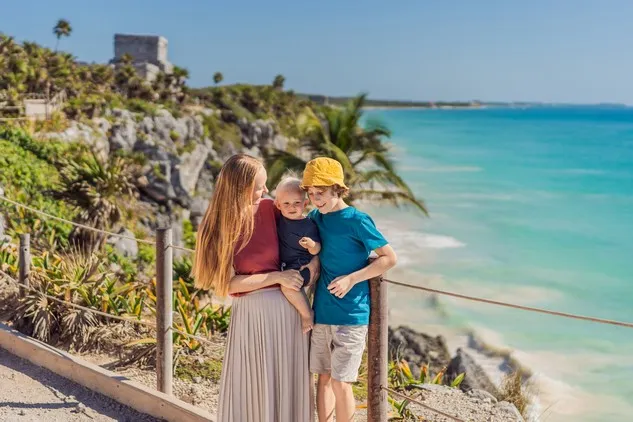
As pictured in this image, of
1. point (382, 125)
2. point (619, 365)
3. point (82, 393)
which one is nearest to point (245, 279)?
point (82, 393)

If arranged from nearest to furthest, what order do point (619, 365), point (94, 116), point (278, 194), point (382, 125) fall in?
1. point (278, 194)
2. point (619, 365)
3. point (382, 125)
4. point (94, 116)

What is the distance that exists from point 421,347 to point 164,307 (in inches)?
398

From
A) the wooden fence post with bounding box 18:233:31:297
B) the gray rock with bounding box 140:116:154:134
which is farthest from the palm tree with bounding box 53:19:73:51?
the wooden fence post with bounding box 18:233:31:297

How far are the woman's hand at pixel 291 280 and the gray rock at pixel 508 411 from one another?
10.6ft

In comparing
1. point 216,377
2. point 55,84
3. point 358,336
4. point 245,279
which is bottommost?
point 216,377

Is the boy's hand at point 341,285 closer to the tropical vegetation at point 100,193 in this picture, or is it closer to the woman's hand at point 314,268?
the woman's hand at point 314,268

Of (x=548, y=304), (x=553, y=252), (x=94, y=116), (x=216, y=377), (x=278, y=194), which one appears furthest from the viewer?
(x=553, y=252)

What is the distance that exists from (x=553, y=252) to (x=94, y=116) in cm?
1987

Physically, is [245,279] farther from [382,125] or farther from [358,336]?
[382,125]

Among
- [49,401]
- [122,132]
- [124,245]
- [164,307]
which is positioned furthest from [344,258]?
[122,132]

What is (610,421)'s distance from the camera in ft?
37.6

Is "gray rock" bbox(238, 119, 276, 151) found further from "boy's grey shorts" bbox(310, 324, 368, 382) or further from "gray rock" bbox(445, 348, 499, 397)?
"boy's grey shorts" bbox(310, 324, 368, 382)

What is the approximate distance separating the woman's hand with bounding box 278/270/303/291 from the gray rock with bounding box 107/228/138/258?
11670mm

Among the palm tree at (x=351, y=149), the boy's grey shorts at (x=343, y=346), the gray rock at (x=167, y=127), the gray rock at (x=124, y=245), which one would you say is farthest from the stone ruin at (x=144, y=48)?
the boy's grey shorts at (x=343, y=346)
